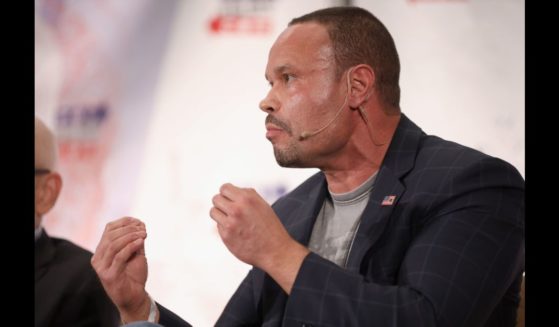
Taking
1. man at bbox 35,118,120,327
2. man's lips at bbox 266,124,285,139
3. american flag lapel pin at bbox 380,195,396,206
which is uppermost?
man's lips at bbox 266,124,285,139

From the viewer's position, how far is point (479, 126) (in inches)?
91.6

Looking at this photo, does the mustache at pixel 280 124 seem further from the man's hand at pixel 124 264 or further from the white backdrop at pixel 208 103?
the white backdrop at pixel 208 103

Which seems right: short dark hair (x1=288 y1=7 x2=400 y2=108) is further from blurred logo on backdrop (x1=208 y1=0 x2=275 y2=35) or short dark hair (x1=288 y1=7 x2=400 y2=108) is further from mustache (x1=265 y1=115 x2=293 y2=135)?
blurred logo on backdrop (x1=208 y1=0 x2=275 y2=35)

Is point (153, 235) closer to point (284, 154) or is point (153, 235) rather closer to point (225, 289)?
point (225, 289)

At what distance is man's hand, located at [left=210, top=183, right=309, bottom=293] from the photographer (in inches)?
49.0

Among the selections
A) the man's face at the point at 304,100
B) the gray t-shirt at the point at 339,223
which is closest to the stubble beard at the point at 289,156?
the man's face at the point at 304,100

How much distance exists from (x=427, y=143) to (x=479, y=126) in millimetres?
896

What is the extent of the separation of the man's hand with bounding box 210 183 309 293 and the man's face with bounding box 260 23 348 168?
0.87 ft

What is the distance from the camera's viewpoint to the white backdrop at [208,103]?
2.37m

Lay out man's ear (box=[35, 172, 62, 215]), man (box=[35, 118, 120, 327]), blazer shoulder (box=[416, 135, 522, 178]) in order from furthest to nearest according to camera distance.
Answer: man's ear (box=[35, 172, 62, 215]) → man (box=[35, 118, 120, 327]) → blazer shoulder (box=[416, 135, 522, 178])

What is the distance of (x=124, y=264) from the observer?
4.76 ft

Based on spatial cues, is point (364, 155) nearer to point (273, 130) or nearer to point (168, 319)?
point (273, 130)

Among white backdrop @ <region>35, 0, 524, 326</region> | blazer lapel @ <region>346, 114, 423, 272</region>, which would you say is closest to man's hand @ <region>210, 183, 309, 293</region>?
blazer lapel @ <region>346, 114, 423, 272</region>
